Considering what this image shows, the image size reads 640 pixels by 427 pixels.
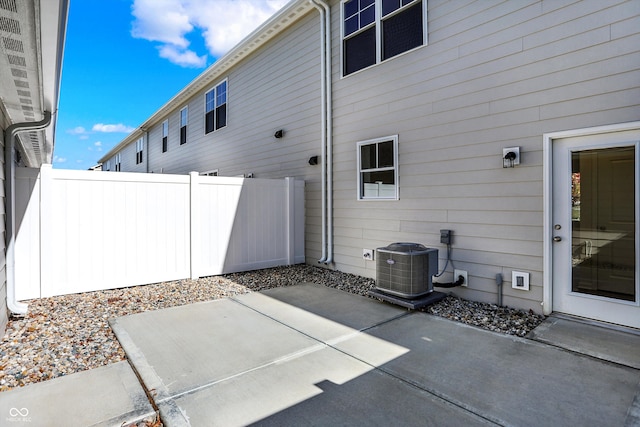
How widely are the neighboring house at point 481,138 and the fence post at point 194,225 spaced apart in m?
2.29

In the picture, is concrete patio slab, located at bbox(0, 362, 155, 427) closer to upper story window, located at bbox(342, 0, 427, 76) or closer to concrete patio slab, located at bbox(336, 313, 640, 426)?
concrete patio slab, located at bbox(336, 313, 640, 426)

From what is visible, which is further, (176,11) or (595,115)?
(176,11)

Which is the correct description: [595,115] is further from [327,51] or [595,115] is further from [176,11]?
[176,11]

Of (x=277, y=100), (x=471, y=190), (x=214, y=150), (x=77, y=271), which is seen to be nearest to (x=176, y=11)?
(x=214, y=150)

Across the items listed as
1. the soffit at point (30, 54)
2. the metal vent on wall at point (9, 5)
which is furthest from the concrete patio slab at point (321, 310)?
the metal vent on wall at point (9, 5)

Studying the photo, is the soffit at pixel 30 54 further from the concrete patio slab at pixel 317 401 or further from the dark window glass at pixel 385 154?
the dark window glass at pixel 385 154

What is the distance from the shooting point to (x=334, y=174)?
649cm

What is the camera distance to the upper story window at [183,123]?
12.6m

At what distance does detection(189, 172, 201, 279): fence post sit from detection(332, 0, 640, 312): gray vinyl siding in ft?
9.97

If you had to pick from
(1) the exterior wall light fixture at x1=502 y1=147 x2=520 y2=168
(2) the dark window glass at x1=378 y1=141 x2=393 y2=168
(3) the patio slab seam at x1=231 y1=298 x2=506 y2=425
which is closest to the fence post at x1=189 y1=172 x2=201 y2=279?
(3) the patio slab seam at x1=231 y1=298 x2=506 y2=425

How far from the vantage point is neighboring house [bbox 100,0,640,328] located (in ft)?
11.4

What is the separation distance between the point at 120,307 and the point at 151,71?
2338cm

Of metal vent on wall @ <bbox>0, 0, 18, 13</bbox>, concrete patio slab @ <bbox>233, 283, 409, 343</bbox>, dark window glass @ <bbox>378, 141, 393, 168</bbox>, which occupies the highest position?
metal vent on wall @ <bbox>0, 0, 18, 13</bbox>

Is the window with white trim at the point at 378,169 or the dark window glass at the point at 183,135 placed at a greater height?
the dark window glass at the point at 183,135
